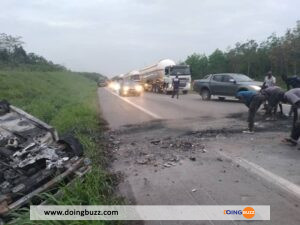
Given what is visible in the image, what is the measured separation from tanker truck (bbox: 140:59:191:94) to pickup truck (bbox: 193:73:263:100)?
7.87 meters

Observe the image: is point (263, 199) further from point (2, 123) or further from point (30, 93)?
point (30, 93)

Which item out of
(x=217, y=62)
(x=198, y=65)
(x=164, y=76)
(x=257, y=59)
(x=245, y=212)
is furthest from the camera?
(x=198, y=65)

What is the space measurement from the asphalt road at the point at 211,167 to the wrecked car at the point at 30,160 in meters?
0.97

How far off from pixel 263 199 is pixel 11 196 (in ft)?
10.1

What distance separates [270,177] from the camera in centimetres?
520

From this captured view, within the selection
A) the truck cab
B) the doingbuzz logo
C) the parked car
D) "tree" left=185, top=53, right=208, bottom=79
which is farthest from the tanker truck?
the doingbuzz logo

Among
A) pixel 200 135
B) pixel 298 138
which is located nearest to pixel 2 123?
pixel 200 135

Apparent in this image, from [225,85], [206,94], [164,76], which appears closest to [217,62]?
[164,76]

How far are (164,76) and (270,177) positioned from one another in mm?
27410

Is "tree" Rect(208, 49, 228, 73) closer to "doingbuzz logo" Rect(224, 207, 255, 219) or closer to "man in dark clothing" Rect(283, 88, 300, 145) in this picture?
"man in dark clothing" Rect(283, 88, 300, 145)

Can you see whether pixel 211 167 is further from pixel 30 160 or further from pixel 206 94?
pixel 206 94

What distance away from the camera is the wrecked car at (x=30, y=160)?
13.1ft

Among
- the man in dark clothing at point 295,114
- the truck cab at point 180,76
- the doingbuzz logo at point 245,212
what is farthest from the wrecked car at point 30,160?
the truck cab at point 180,76

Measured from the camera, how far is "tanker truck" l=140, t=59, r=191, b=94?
2932cm
